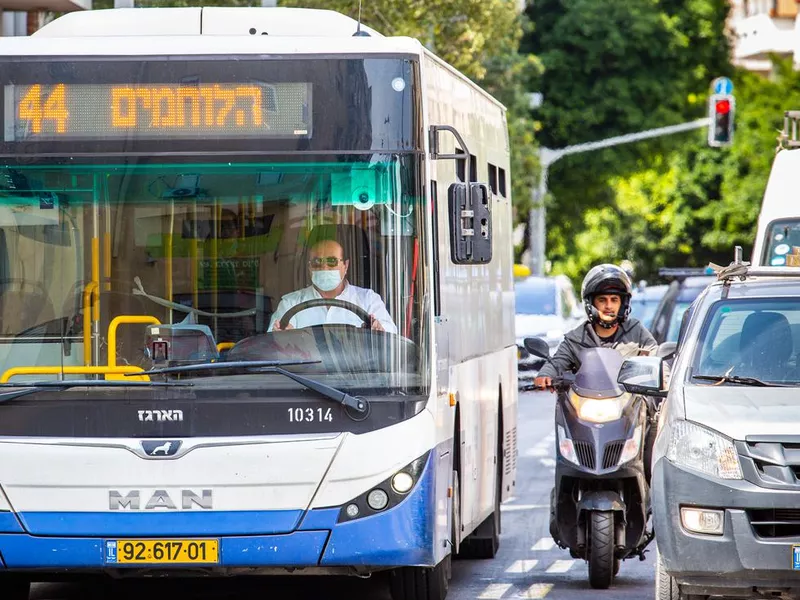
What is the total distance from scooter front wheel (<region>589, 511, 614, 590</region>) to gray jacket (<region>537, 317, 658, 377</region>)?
94 centimetres

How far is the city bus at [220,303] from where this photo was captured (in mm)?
8914

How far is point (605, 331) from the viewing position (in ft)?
37.8

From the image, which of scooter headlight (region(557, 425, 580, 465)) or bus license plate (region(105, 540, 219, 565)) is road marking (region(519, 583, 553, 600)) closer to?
scooter headlight (region(557, 425, 580, 465))

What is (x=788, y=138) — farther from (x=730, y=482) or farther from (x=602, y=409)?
(x=730, y=482)

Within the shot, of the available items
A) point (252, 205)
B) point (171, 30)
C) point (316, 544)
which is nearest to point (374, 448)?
point (316, 544)

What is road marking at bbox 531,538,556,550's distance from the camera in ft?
44.0

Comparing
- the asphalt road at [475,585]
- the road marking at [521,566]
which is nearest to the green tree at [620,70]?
the asphalt road at [475,585]

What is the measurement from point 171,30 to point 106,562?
276cm

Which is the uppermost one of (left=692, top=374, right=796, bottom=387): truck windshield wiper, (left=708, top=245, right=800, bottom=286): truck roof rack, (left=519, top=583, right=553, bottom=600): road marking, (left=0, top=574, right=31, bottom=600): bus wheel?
(left=708, top=245, right=800, bottom=286): truck roof rack

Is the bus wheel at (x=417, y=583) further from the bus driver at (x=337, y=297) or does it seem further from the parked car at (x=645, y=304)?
the parked car at (x=645, y=304)

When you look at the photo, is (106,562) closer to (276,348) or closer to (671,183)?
(276,348)

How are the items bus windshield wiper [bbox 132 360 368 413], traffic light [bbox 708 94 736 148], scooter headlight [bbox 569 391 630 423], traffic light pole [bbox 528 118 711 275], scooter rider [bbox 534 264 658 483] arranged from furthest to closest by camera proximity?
traffic light pole [bbox 528 118 711 275] < traffic light [bbox 708 94 736 148] < scooter rider [bbox 534 264 658 483] < scooter headlight [bbox 569 391 630 423] < bus windshield wiper [bbox 132 360 368 413]

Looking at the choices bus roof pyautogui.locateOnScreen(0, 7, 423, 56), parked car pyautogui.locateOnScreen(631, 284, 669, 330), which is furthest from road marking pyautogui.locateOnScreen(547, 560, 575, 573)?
parked car pyautogui.locateOnScreen(631, 284, 669, 330)

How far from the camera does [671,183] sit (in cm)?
6588
